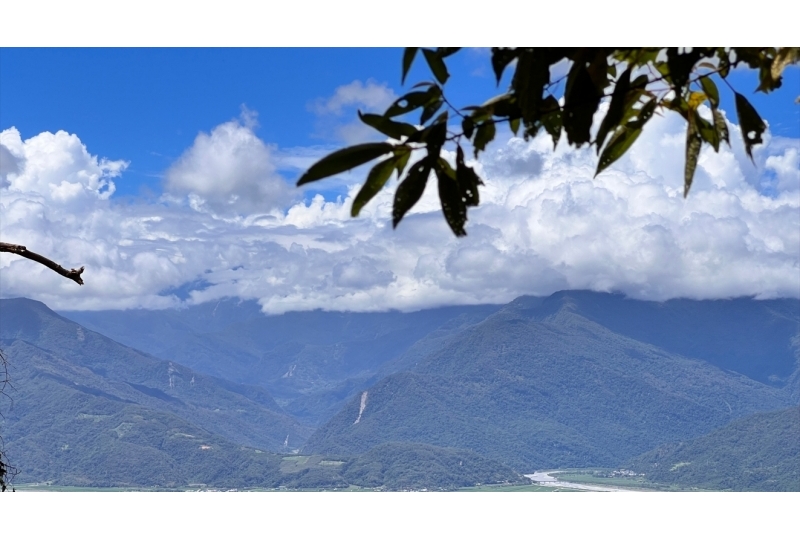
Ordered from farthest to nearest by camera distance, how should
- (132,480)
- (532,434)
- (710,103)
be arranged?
1. (532,434)
2. (132,480)
3. (710,103)

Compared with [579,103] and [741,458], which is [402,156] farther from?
[741,458]

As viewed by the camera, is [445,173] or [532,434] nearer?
[445,173]

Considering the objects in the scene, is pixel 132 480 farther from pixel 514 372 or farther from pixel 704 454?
pixel 514 372

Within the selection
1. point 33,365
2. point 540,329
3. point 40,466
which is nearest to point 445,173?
point 40,466

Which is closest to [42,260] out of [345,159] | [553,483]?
[345,159]

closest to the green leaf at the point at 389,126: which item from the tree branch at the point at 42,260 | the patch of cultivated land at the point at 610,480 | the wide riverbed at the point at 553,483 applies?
the tree branch at the point at 42,260

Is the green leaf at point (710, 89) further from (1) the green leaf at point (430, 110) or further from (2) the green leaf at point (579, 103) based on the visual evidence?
(1) the green leaf at point (430, 110)

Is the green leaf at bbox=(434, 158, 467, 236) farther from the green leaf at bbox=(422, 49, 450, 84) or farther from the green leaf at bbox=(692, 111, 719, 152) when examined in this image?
the green leaf at bbox=(692, 111, 719, 152)
